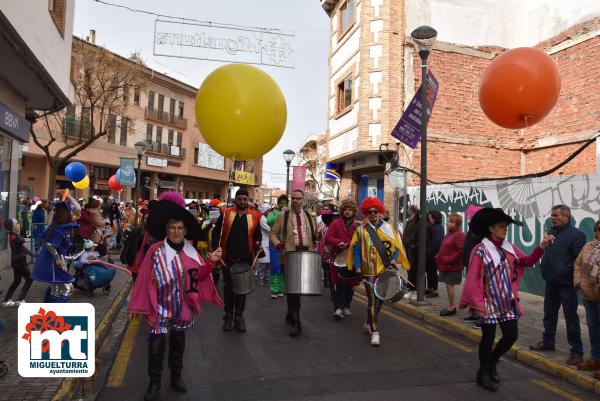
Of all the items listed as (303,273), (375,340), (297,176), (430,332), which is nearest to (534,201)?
(430,332)

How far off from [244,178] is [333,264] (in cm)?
4721

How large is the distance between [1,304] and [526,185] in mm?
9854

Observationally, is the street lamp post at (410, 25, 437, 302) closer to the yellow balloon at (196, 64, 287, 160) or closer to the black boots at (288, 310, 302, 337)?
the black boots at (288, 310, 302, 337)

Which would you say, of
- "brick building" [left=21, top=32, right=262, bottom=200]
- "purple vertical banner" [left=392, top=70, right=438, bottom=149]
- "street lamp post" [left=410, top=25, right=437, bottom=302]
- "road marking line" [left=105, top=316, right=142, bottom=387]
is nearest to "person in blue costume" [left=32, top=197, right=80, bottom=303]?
"road marking line" [left=105, top=316, right=142, bottom=387]

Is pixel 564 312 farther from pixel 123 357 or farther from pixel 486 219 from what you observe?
pixel 123 357

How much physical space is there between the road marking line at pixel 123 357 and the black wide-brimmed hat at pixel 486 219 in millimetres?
3743

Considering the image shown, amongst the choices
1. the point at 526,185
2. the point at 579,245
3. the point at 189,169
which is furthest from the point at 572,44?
the point at 189,169

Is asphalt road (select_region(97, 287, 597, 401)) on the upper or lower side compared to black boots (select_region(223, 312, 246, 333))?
lower

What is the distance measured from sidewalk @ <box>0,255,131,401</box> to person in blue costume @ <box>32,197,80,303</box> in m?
0.63

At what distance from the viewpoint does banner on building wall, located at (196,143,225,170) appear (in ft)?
153

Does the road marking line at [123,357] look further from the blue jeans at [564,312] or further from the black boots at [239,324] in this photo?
the blue jeans at [564,312]

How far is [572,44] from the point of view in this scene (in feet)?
45.8

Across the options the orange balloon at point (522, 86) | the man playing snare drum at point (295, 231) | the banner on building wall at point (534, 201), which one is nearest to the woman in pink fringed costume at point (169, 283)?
the man playing snare drum at point (295, 231)

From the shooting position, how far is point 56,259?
18.7 feet
